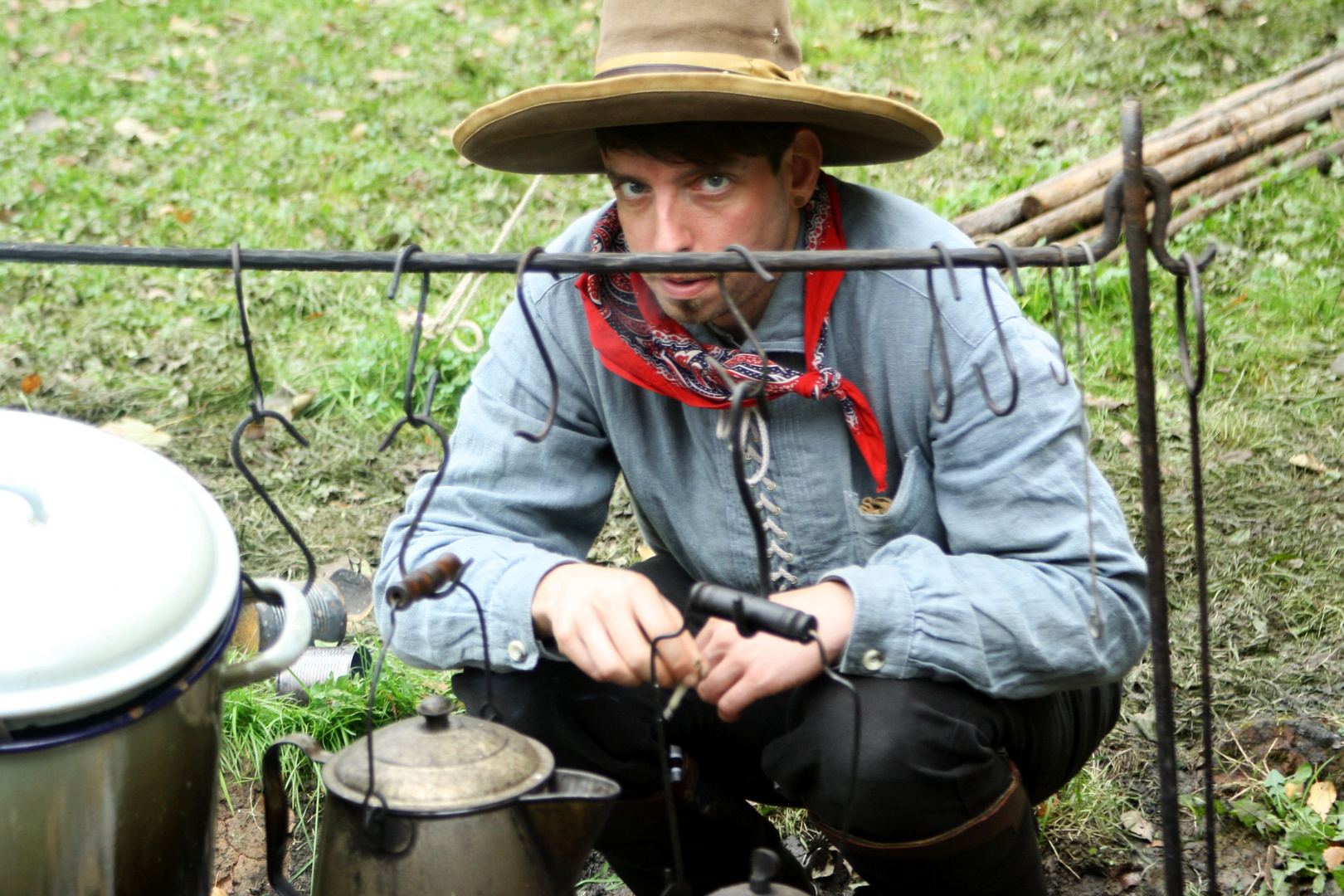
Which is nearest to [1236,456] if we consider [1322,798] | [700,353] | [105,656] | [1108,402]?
[1108,402]

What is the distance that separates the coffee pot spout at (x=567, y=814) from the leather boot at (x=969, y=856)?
0.45 metres

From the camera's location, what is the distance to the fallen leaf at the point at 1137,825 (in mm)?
2469

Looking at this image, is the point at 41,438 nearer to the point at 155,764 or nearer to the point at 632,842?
the point at 155,764

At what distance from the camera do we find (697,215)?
1853mm

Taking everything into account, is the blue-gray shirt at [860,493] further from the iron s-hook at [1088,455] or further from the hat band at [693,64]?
the hat band at [693,64]

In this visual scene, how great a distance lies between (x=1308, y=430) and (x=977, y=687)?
8.50 feet

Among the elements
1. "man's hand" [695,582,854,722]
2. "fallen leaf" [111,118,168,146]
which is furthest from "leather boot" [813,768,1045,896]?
"fallen leaf" [111,118,168,146]

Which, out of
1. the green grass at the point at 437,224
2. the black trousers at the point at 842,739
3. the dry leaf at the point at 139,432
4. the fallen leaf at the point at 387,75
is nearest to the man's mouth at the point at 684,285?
the black trousers at the point at 842,739

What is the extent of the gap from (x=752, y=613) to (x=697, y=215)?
2.65 feet

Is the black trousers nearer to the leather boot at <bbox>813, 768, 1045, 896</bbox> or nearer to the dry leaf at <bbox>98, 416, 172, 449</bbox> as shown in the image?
the leather boot at <bbox>813, 768, 1045, 896</bbox>

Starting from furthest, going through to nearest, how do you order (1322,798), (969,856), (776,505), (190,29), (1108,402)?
(190,29)
(1108,402)
(1322,798)
(776,505)
(969,856)

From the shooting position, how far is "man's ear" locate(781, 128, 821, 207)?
194 cm

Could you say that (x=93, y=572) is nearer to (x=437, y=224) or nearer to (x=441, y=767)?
(x=441, y=767)

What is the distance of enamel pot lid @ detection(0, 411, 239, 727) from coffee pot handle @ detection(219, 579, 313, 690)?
8 cm
